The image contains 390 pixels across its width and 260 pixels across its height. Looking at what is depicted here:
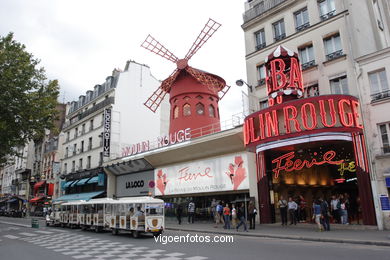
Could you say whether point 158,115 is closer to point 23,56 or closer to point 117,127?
point 117,127

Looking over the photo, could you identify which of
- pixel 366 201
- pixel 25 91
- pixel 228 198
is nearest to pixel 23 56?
pixel 25 91

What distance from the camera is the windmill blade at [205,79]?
2695 cm

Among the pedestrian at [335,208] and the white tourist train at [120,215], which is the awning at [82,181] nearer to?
the white tourist train at [120,215]

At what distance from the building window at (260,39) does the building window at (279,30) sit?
872 mm

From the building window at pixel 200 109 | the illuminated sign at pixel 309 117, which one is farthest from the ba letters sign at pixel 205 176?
the building window at pixel 200 109

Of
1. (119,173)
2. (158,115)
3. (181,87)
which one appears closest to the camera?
(181,87)

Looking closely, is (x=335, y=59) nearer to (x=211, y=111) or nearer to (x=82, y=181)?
(x=211, y=111)

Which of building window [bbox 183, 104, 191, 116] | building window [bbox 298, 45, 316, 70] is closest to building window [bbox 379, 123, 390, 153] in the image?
building window [bbox 298, 45, 316, 70]

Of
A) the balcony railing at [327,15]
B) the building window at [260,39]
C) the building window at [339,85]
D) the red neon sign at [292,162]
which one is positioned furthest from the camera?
the building window at [260,39]

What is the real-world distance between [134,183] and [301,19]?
19675 millimetres

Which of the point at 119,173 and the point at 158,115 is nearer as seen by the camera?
the point at 119,173

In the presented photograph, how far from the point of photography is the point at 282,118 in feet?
51.4

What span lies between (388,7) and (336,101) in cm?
1205

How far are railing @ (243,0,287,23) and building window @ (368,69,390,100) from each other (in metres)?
7.38
